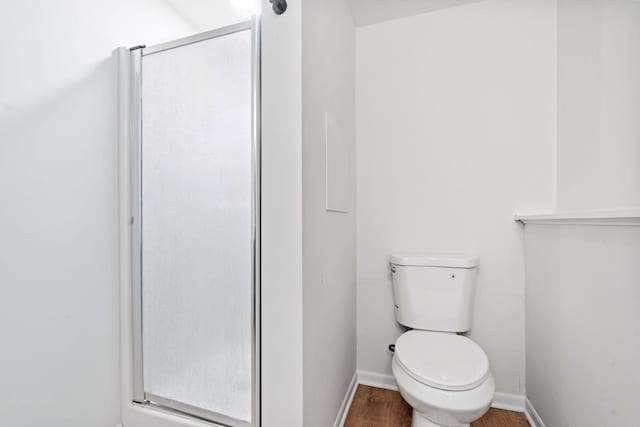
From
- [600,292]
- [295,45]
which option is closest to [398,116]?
[295,45]

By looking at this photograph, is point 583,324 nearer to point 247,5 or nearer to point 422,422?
point 422,422

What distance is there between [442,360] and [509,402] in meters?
0.75

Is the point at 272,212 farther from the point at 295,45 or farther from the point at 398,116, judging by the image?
the point at 398,116

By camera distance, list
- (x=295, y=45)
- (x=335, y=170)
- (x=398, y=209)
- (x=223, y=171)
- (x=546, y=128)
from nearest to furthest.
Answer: (x=295, y=45)
(x=223, y=171)
(x=335, y=170)
(x=546, y=128)
(x=398, y=209)

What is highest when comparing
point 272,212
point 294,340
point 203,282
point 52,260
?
point 272,212

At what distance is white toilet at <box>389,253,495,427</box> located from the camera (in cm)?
97

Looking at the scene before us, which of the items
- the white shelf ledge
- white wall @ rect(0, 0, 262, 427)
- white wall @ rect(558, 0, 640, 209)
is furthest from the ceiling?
the white shelf ledge

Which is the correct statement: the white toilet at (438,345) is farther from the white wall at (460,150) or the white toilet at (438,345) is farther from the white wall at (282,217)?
the white wall at (282,217)

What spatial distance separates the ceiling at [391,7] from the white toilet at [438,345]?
1.40m

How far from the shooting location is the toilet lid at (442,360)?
99 cm

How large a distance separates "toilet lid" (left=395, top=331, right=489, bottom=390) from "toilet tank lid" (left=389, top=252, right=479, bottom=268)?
0.33 meters

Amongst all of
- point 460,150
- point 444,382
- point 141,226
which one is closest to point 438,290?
point 444,382

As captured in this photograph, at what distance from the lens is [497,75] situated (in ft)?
4.98

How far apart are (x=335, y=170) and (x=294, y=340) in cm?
72
